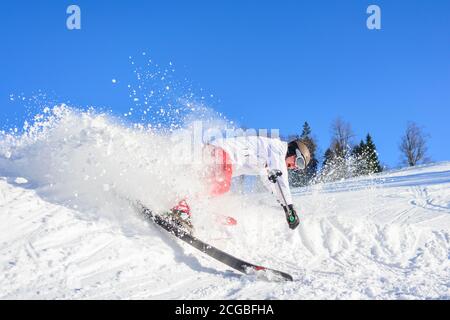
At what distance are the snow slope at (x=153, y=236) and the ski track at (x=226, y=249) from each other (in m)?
0.02

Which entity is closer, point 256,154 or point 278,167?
point 278,167

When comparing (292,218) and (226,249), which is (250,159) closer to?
(292,218)

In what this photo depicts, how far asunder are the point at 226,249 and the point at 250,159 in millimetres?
1423

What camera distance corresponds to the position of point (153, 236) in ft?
15.6

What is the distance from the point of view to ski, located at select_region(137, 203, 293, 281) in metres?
3.91

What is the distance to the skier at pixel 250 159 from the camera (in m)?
5.81

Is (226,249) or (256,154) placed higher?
(256,154)

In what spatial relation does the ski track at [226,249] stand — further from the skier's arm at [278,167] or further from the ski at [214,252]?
the skier's arm at [278,167]

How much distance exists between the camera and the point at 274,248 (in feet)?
17.7

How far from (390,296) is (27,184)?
178 inches

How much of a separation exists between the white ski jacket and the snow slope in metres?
0.69

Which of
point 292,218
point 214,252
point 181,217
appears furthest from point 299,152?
point 214,252

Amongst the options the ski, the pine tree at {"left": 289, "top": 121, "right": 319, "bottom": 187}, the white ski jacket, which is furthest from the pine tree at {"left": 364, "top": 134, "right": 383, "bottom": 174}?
the ski
